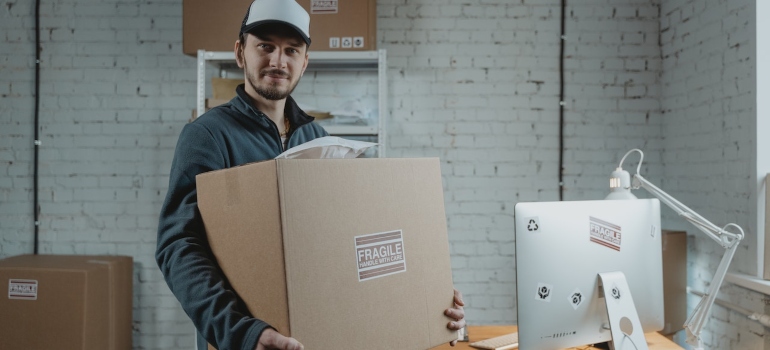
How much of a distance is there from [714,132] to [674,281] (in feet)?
2.34

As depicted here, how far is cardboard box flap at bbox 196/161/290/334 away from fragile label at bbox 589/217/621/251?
36.4 inches

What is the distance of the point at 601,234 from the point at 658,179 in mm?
1920

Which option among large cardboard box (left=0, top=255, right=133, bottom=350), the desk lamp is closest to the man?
the desk lamp

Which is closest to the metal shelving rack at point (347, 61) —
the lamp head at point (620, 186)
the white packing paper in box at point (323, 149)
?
the lamp head at point (620, 186)

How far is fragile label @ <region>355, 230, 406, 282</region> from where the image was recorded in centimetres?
106

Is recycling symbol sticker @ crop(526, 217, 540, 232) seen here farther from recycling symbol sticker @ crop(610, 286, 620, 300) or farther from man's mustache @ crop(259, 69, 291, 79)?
man's mustache @ crop(259, 69, 291, 79)

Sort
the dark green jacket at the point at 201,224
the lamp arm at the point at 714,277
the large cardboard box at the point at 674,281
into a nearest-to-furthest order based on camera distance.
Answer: the dark green jacket at the point at 201,224 < the lamp arm at the point at 714,277 < the large cardboard box at the point at 674,281

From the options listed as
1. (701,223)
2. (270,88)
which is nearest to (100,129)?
(270,88)

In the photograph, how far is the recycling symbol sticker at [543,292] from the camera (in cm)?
153

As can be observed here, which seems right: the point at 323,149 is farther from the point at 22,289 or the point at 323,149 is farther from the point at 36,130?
the point at 36,130

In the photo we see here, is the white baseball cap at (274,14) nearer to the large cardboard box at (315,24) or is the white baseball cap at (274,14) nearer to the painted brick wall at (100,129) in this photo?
the large cardboard box at (315,24)

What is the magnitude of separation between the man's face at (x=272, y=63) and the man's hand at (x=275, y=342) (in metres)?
0.72

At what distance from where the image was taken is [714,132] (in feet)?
9.02

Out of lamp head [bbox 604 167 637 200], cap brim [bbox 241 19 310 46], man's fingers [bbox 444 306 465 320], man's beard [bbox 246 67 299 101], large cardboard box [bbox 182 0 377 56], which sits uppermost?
large cardboard box [bbox 182 0 377 56]
